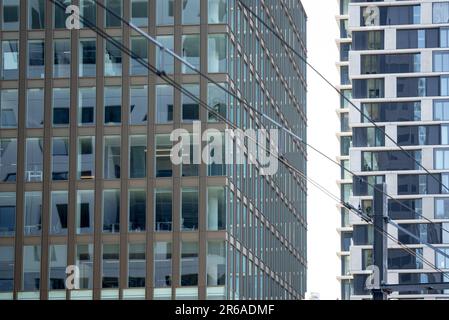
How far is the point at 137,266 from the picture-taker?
69.2 m

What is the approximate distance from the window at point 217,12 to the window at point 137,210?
9620mm

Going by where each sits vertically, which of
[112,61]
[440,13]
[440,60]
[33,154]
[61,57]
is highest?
[440,13]

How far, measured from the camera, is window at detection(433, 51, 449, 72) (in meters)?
132

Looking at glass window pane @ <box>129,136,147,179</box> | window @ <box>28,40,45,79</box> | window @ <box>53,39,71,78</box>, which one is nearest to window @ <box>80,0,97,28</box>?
window @ <box>53,39,71,78</box>

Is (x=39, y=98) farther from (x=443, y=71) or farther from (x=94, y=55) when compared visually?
(x=443, y=71)

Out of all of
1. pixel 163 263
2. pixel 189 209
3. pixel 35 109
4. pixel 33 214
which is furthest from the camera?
pixel 35 109

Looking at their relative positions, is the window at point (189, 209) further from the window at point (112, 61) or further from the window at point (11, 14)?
the window at point (11, 14)

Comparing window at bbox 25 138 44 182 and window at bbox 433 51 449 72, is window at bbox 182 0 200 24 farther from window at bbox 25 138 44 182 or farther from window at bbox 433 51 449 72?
window at bbox 433 51 449 72

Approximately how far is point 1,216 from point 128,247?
7.39 m

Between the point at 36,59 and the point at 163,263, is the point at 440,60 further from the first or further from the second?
the point at 163,263

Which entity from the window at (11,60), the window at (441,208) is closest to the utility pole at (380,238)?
the window at (11,60)

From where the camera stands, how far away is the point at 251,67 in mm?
78750

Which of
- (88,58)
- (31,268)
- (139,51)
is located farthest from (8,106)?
(31,268)

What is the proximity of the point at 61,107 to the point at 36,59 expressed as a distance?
2.91 metres
